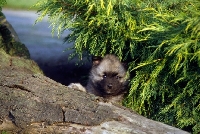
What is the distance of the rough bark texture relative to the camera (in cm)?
Answer: 397

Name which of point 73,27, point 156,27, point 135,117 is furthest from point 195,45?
point 73,27

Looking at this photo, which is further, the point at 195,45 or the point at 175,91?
the point at 175,91

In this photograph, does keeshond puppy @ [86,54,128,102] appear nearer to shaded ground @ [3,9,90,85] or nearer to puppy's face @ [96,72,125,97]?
puppy's face @ [96,72,125,97]

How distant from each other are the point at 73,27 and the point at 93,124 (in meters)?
1.60

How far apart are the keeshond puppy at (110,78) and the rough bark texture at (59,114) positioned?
0.93 metres

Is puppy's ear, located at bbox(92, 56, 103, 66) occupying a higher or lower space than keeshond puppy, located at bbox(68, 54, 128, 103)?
higher

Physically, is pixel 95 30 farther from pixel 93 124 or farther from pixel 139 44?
pixel 93 124

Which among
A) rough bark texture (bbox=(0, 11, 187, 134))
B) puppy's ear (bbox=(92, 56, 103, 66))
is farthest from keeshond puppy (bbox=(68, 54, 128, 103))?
rough bark texture (bbox=(0, 11, 187, 134))

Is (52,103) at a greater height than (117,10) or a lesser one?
lesser

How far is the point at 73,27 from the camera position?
5164mm

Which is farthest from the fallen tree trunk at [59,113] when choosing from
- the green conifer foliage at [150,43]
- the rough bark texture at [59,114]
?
the green conifer foliage at [150,43]

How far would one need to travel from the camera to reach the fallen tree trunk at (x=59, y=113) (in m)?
3.98

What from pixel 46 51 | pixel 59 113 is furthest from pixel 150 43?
pixel 46 51

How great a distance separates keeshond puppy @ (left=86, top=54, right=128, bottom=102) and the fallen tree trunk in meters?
0.94
